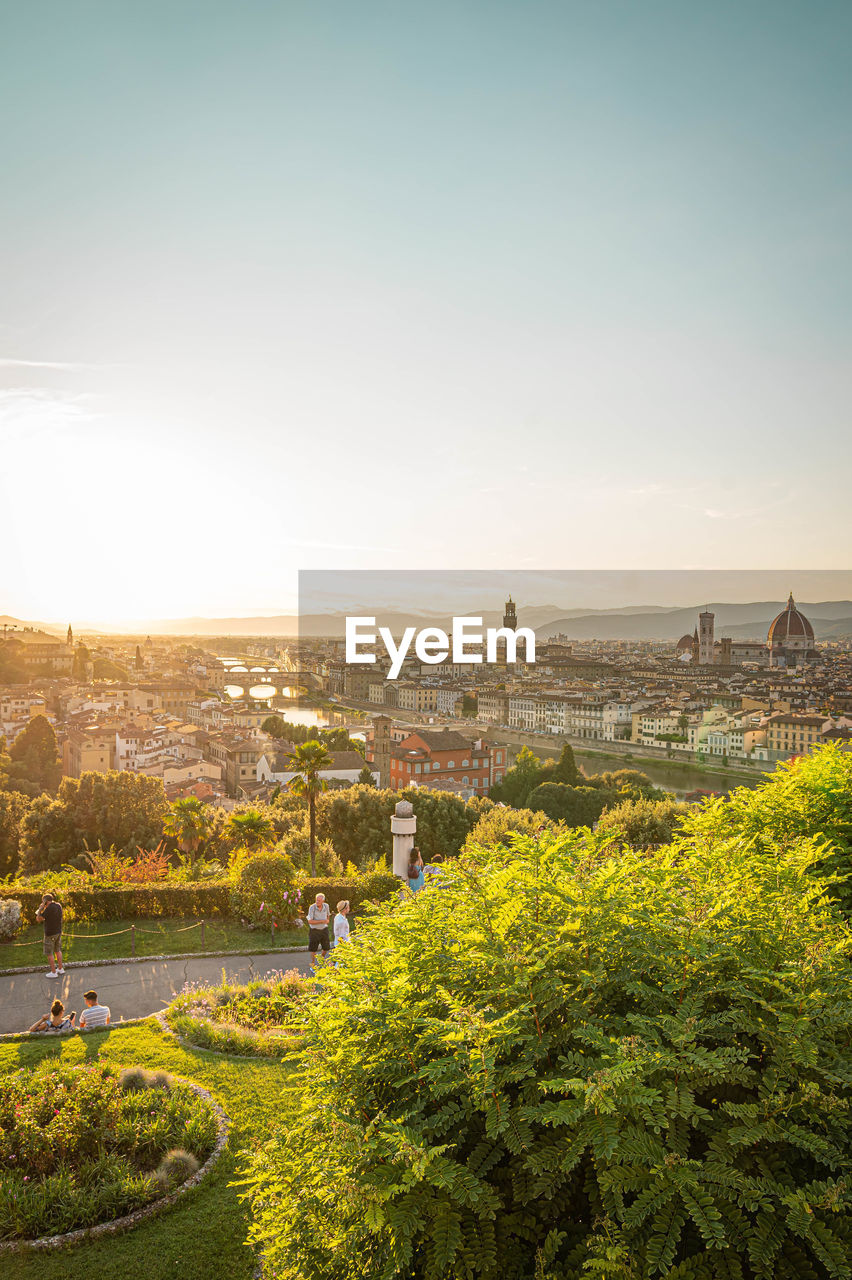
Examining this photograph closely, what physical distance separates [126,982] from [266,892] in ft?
9.43

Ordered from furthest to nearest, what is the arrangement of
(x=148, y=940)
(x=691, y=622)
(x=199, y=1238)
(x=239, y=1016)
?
(x=691, y=622) < (x=148, y=940) < (x=239, y=1016) < (x=199, y=1238)

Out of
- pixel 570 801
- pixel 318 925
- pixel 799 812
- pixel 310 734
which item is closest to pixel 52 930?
pixel 318 925

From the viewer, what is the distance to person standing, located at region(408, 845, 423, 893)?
11.0 m

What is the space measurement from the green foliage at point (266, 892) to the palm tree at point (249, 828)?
15.8 ft

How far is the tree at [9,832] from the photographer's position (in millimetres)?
23891

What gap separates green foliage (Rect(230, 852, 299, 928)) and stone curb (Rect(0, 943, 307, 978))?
110cm

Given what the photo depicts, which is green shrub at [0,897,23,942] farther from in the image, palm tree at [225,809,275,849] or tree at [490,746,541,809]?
tree at [490,746,541,809]

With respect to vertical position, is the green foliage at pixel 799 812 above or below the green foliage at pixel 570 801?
above

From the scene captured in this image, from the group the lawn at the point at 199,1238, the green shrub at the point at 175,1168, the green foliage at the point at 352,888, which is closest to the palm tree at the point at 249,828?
the green foliage at the point at 352,888

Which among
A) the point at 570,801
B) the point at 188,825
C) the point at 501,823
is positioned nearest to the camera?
the point at 188,825

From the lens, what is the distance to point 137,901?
11.6 m

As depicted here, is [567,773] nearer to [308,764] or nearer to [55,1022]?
[308,764]

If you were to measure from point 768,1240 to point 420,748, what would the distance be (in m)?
52.9

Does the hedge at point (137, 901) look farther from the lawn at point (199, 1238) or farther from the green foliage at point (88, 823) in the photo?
the green foliage at point (88, 823)
